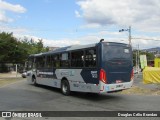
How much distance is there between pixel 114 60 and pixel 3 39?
58750 mm

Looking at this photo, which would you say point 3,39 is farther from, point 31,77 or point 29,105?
point 29,105

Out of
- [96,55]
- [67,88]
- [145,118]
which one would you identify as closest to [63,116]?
[145,118]

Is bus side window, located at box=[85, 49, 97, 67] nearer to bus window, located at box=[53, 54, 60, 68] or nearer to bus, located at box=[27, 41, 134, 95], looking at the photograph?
bus, located at box=[27, 41, 134, 95]

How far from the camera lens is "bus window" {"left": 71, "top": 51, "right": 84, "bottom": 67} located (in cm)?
1568

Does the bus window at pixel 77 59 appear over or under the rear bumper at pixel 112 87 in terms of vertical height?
over

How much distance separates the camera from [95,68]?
14477 mm

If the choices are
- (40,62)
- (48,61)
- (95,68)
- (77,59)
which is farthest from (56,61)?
(95,68)

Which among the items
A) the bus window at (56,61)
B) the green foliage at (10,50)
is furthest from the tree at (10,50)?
the bus window at (56,61)

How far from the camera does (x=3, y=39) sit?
230 ft

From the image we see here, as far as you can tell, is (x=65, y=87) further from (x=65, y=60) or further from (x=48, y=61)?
(x=48, y=61)

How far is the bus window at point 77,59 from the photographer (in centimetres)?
1568

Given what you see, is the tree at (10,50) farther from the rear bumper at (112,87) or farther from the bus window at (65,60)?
the rear bumper at (112,87)

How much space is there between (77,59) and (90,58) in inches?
55.3

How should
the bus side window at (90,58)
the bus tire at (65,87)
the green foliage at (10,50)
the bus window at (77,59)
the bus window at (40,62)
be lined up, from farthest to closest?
the green foliage at (10,50) < the bus window at (40,62) < the bus tire at (65,87) < the bus window at (77,59) < the bus side window at (90,58)
